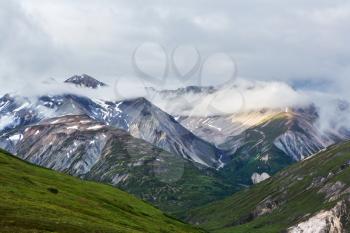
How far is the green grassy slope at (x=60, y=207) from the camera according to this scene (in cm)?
9262

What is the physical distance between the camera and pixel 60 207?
120812 mm

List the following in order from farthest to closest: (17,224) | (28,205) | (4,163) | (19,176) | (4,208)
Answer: (4,163), (19,176), (28,205), (4,208), (17,224)

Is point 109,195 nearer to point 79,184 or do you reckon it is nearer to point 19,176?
point 79,184

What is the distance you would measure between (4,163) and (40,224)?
8326 cm

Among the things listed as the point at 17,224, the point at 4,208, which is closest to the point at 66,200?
the point at 4,208

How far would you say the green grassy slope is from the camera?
304 ft

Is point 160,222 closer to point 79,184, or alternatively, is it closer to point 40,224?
point 79,184

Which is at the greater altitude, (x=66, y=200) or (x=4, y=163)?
(x=4, y=163)

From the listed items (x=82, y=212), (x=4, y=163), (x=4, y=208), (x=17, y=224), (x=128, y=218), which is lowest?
(x=17, y=224)

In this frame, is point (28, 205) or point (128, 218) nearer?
point (28, 205)

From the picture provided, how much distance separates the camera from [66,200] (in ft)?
444

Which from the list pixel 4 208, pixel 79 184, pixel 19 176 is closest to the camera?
pixel 4 208

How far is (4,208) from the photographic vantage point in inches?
3797

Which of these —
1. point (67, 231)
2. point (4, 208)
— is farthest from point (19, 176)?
point (67, 231)
